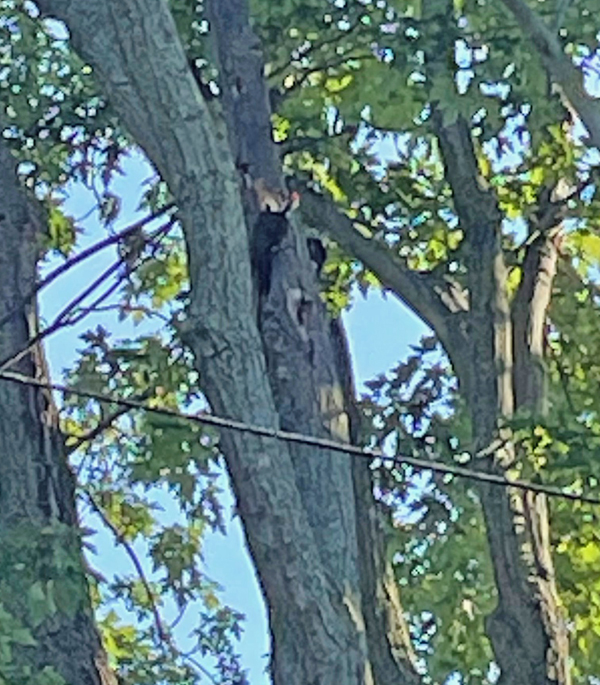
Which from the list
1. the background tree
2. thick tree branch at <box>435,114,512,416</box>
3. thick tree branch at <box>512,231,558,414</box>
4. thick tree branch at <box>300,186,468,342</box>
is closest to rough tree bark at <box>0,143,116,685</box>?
the background tree

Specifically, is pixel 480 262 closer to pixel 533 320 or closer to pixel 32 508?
pixel 533 320

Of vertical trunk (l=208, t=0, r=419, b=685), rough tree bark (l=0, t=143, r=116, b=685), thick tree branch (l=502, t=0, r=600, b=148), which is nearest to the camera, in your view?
thick tree branch (l=502, t=0, r=600, b=148)

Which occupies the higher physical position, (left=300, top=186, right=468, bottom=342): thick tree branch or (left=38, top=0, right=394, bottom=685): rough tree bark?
(left=300, top=186, right=468, bottom=342): thick tree branch

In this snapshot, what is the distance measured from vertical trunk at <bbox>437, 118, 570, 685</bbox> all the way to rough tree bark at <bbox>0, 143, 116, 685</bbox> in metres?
1.73

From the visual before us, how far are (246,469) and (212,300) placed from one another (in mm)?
550

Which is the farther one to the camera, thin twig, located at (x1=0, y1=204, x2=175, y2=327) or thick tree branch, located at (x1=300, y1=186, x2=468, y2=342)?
thick tree branch, located at (x1=300, y1=186, x2=468, y2=342)

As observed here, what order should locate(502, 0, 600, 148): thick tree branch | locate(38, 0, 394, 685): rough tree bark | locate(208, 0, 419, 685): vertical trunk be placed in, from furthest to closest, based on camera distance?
locate(208, 0, 419, 685): vertical trunk
locate(38, 0, 394, 685): rough tree bark
locate(502, 0, 600, 148): thick tree branch

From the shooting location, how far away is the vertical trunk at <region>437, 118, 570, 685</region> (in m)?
7.41

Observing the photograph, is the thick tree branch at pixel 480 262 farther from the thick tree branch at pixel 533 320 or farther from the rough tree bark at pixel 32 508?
the rough tree bark at pixel 32 508

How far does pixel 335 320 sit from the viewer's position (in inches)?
324

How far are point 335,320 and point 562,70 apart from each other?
9.71 ft

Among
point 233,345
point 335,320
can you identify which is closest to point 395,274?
point 335,320

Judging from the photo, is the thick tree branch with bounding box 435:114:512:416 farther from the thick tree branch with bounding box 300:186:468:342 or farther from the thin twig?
the thin twig

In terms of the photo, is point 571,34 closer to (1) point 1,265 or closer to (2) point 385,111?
(2) point 385,111
